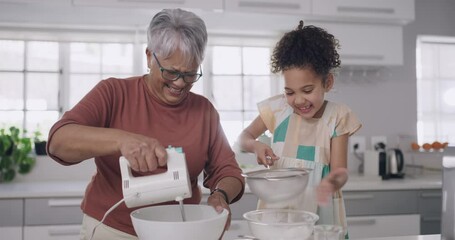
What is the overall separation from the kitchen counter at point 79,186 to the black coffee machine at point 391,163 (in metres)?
0.07

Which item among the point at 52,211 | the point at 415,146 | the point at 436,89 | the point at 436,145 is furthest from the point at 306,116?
the point at 436,89

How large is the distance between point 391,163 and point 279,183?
6.61 ft

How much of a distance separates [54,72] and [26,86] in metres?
0.20

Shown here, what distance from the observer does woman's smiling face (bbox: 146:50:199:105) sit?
1.23m

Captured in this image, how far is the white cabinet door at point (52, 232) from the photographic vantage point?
2.23 metres

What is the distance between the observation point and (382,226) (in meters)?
2.58

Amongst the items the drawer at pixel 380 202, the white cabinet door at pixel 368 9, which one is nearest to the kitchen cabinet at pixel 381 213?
the drawer at pixel 380 202

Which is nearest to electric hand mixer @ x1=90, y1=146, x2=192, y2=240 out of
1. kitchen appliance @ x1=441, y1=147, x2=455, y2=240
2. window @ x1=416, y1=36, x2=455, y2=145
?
kitchen appliance @ x1=441, y1=147, x2=455, y2=240

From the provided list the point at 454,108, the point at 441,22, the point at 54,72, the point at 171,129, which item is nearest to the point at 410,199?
the point at 454,108

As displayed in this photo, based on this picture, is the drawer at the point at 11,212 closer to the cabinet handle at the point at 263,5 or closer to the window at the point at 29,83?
the window at the point at 29,83

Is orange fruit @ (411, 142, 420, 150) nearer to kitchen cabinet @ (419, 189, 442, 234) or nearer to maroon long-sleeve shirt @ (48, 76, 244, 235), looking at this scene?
kitchen cabinet @ (419, 189, 442, 234)

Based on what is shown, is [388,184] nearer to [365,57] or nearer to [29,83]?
[365,57]

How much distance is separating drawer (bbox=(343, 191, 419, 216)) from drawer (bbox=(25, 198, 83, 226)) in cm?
150

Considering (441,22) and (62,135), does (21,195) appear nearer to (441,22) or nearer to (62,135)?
(62,135)
